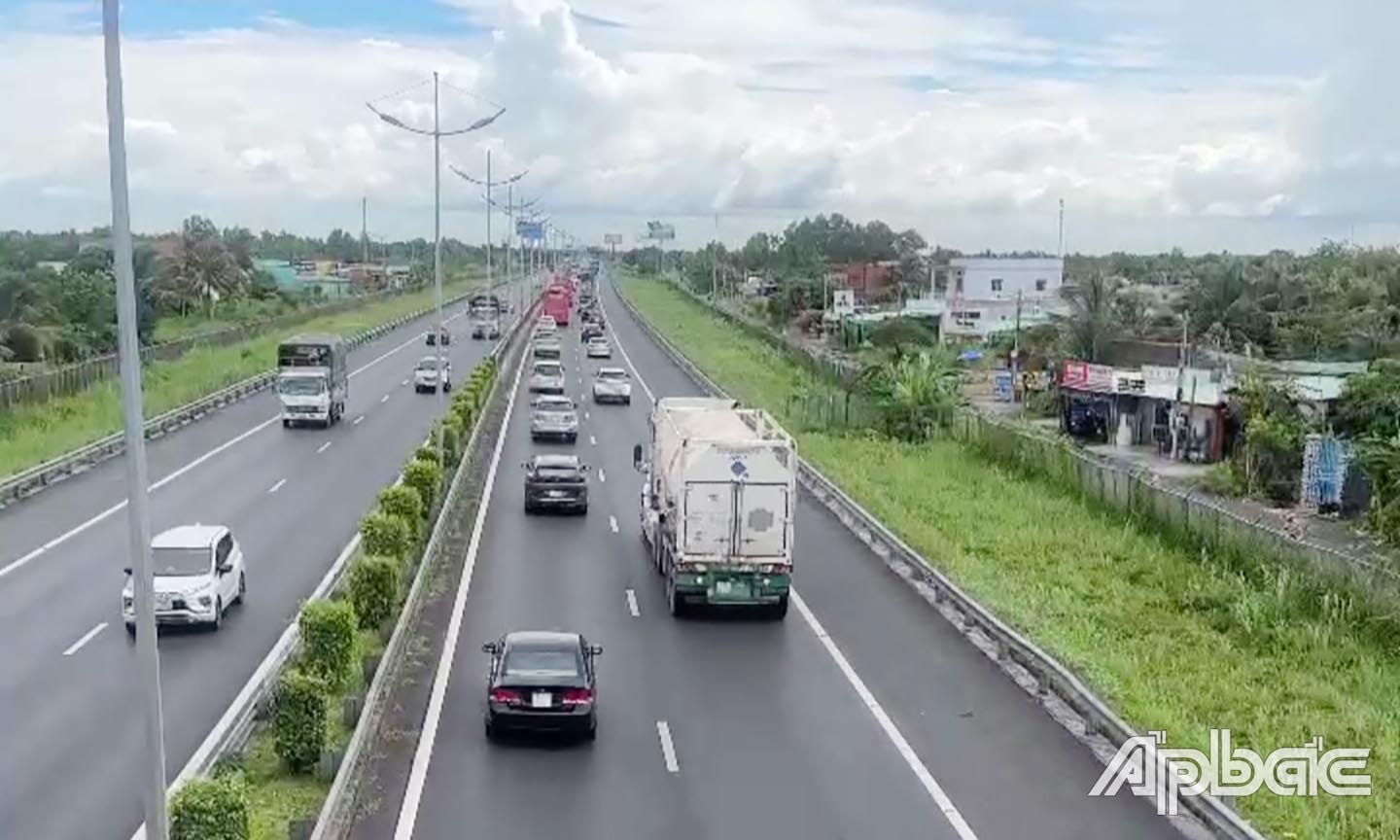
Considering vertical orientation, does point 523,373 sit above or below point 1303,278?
below

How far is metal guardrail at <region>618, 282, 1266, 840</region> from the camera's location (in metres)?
16.9

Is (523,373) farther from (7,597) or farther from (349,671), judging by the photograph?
(349,671)

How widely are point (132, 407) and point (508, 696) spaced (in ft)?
24.4

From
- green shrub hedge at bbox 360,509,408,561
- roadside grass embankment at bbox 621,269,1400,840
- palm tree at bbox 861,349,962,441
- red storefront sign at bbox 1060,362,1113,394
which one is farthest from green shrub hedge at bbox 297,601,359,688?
red storefront sign at bbox 1060,362,1113,394

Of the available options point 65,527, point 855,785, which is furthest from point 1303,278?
point 855,785

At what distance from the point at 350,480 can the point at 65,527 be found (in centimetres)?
914

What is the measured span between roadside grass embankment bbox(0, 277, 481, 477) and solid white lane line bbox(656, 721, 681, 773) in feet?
92.3

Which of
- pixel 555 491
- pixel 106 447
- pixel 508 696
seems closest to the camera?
pixel 508 696

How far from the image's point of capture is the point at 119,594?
93.9ft

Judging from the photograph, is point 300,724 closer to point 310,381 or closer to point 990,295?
point 310,381

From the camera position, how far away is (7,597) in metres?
28.4

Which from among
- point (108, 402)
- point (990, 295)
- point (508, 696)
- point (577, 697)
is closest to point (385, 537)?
point (508, 696)

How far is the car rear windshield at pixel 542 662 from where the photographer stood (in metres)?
19.7

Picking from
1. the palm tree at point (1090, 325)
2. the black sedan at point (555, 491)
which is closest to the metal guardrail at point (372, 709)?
the black sedan at point (555, 491)
